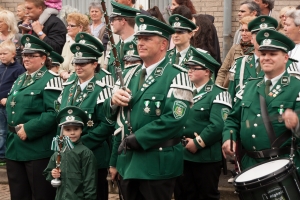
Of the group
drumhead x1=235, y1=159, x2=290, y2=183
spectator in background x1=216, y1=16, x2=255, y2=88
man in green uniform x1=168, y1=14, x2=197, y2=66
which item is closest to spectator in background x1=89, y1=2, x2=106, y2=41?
spectator in background x1=216, y1=16, x2=255, y2=88

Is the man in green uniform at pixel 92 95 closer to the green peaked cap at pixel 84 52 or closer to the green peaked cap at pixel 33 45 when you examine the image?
the green peaked cap at pixel 84 52

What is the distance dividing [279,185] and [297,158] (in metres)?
0.66

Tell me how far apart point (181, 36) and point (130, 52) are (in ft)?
2.09

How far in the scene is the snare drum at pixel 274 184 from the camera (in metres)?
6.67

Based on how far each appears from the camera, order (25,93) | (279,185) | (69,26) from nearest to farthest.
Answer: (279,185) → (25,93) → (69,26)

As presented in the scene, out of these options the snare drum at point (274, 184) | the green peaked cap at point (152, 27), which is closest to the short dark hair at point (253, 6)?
the green peaked cap at point (152, 27)

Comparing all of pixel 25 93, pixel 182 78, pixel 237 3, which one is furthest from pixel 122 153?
pixel 237 3

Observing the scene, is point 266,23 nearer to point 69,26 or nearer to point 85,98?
point 85,98

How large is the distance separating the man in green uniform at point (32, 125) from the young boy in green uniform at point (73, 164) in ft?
1.98

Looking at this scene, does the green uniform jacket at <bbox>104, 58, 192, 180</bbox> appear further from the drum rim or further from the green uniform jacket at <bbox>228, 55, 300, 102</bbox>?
the green uniform jacket at <bbox>228, 55, 300, 102</bbox>

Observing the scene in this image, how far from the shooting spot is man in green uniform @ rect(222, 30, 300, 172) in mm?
7242

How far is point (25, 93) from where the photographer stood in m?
9.10

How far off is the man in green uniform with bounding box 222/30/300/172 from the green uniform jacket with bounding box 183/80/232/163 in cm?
101

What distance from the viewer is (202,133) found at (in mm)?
8578
